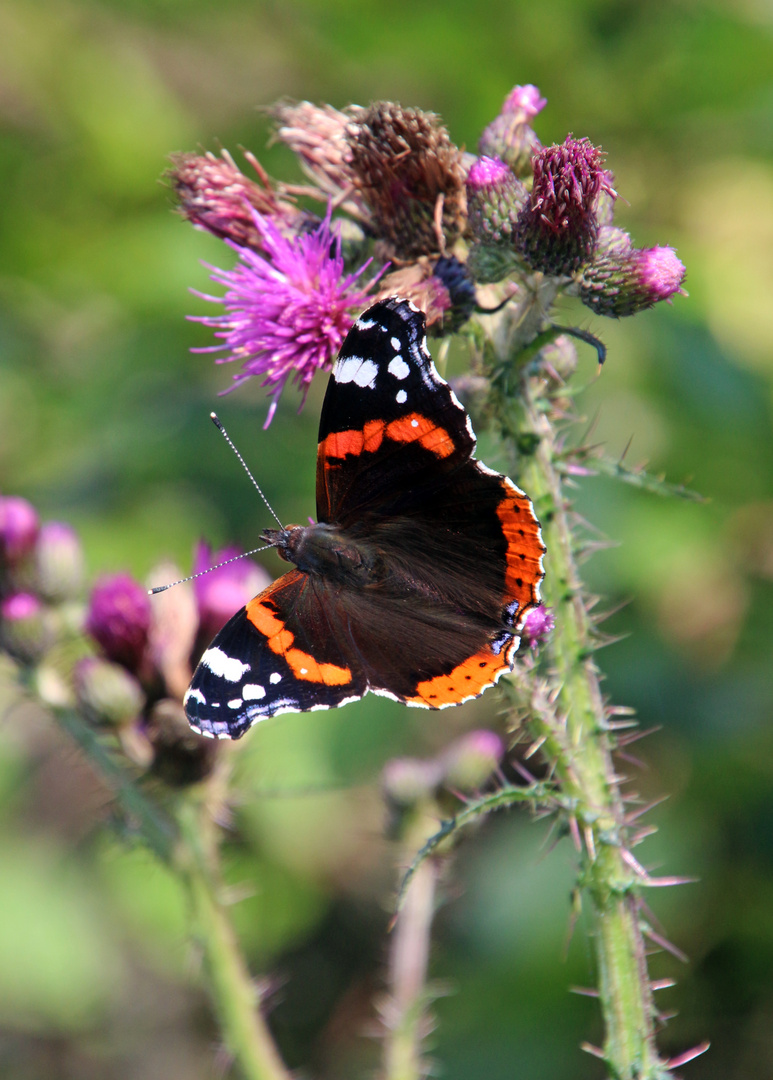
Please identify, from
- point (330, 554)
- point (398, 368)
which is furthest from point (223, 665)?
point (398, 368)

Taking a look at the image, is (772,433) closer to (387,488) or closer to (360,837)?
(387,488)

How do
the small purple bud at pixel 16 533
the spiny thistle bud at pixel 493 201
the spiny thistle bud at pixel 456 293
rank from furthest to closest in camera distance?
1. the small purple bud at pixel 16 533
2. the spiny thistle bud at pixel 456 293
3. the spiny thistle bud at pixel 493 201

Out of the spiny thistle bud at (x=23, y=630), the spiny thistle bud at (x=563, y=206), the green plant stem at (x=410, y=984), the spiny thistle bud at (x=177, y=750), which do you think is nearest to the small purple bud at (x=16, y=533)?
the spiny thistle bud at (x=23, y=630)

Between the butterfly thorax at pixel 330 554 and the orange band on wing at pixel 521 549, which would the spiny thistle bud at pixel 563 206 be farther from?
the butterfly thorax at pixel 330 554

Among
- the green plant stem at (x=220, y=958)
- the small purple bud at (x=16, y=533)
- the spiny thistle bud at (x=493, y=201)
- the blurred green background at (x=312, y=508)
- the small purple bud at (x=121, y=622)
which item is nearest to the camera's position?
the spiny thistle bud at (x=493, y=201)

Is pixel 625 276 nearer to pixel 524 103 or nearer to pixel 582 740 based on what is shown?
pixel 524 103

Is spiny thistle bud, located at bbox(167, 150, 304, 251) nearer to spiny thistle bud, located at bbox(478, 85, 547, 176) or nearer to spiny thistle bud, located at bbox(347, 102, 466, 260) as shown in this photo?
spiny thistle bud, located at bbox(347, 102, 466, 260)

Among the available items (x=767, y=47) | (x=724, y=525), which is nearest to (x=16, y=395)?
(x=724, y=525)
